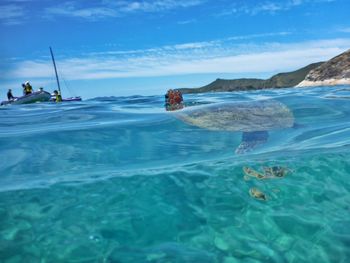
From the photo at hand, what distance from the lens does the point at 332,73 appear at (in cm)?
4728

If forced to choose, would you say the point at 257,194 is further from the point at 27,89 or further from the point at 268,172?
the point at 27,89

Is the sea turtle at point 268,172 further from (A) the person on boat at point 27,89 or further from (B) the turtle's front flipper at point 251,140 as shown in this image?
(A) the person on boat at point 27,89

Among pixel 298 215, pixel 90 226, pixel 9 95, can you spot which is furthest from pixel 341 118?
pixel 9 95

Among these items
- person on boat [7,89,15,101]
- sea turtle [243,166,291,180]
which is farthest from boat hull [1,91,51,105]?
sea turtle [243,166,291,180]

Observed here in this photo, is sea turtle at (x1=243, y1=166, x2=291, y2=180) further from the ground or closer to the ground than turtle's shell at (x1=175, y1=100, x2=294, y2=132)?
closer to the ground

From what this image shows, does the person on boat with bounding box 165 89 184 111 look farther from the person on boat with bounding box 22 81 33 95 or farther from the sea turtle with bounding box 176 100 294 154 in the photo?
the person on boat with bounding box 22 81 33 95

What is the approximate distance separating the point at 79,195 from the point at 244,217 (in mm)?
2350

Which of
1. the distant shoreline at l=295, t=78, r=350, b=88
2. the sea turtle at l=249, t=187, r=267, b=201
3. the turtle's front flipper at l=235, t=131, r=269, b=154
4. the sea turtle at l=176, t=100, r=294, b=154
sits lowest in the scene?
the distant shoreline at l=295, t=78, r=350, b=88

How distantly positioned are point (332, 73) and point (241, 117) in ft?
143

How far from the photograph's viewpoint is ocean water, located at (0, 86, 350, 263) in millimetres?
3799

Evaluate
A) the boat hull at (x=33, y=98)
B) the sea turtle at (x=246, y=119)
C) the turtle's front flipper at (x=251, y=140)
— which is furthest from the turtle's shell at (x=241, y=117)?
the boat hull at (x=33, y=98)

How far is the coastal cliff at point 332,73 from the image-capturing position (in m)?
44.2

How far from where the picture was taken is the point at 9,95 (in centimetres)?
3138

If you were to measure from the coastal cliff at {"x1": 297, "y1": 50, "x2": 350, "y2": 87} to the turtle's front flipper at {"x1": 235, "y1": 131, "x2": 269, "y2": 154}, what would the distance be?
3859cm
